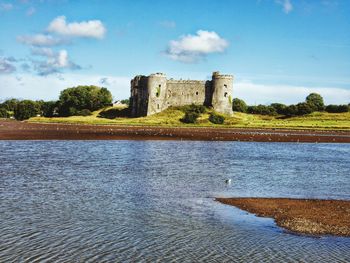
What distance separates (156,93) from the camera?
114 m

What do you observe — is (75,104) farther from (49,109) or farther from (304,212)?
(304,212)

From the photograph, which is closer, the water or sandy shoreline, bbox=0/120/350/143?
the water

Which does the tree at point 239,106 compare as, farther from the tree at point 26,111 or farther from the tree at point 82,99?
the tree at point 26,111

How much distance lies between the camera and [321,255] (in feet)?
51.6

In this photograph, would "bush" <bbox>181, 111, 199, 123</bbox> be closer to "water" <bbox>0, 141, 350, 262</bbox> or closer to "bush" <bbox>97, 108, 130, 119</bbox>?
"bush" <bbox>97, 108, 130, 119</bbox>

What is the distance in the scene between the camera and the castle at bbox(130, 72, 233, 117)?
114000 mm

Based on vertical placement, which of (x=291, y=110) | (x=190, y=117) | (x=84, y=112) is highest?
(x=291, y=110)

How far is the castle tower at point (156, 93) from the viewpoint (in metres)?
114

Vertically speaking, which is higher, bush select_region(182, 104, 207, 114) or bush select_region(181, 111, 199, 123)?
bush select_region(182, 104, 207, 114)

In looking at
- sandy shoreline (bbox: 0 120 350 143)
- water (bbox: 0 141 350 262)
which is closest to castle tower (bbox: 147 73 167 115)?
sandy shoreline (bbox: 0 120 350 143)

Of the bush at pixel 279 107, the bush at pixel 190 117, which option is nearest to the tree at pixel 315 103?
the bush at pixel 279 107

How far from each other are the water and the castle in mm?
70057

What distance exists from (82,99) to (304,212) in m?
108

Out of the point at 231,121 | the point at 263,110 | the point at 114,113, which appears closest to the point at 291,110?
the point at 263,110
